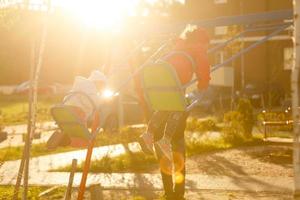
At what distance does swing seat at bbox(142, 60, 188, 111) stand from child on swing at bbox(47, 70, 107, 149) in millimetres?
605

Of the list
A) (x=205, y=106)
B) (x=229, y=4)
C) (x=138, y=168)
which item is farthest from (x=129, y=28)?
(x=229, y=4)

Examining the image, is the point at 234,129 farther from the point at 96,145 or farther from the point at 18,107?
the point at 18,107

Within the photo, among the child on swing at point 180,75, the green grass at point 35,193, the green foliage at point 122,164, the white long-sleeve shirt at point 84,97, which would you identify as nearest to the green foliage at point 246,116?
the green foliage at point 122,164

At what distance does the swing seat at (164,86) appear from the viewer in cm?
615

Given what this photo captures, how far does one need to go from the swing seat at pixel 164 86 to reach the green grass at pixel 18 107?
12.8 m

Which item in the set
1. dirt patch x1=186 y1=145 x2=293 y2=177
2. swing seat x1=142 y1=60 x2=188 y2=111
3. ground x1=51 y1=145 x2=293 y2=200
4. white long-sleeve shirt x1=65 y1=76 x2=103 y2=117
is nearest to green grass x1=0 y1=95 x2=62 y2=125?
dirt patch x1=186 y1=145 x2=293 y2=177

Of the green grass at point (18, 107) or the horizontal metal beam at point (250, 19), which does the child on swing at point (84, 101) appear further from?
the green grass at point (18, 107)

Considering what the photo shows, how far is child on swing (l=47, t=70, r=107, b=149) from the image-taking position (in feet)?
21.1

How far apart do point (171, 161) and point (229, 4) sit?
3410 centimetres

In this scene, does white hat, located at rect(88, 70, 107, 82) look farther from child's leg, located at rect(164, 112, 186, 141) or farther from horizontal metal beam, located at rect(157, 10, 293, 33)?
horizontal metal beam, located at rect(157, 10, 293, 33)

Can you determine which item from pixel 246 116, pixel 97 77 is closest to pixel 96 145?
pixel 246 116

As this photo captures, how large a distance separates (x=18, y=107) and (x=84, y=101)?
1200 inches

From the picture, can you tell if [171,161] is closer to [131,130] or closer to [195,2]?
[131,130]

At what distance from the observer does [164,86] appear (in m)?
6.23
